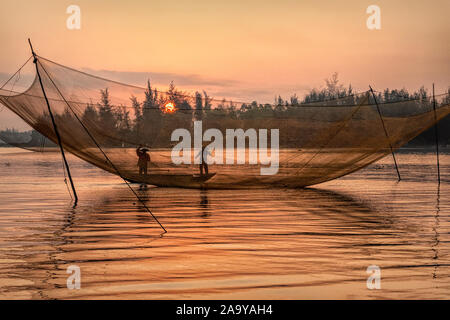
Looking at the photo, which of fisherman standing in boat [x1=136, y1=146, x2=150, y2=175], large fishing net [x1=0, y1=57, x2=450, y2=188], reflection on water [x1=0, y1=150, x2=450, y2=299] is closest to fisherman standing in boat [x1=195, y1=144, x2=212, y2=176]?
large fishing net [x1=0, y1=57, x2=450, y2=188]

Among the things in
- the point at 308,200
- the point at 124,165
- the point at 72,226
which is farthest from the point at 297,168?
the point at 72,226

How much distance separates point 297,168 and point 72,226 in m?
8.41

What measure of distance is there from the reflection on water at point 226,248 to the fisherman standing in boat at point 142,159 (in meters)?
2.02

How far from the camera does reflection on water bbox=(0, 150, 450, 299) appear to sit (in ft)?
19.9

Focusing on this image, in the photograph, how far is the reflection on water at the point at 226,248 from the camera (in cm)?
608

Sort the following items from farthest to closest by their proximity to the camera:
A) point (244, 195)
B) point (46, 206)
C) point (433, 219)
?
point (244, 195) → point (46, 206) → point (433, 219)

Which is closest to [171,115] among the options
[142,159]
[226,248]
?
[142,159]

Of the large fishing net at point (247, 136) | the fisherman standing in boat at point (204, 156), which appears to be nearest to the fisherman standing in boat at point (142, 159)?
the large fishing net at point (247, 136)

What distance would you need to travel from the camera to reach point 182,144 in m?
18.0

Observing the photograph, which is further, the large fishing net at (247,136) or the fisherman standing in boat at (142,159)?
the fisherman standing in boat at (142,159)

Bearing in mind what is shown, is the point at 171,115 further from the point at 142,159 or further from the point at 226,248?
the point at 226,248

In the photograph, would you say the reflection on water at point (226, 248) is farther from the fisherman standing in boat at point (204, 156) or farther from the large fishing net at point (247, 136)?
the fisherman standing in boat at point (204, 156)

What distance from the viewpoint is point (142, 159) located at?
1739 cm
